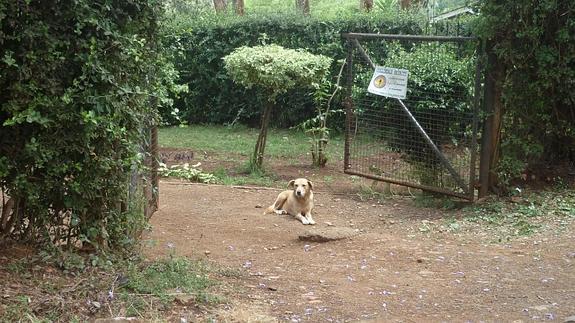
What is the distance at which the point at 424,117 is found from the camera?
9.66 m

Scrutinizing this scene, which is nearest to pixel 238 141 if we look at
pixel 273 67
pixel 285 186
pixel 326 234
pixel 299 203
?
pixel 285 186

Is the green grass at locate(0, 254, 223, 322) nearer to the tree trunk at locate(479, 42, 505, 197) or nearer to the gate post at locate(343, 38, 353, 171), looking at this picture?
the tree trunk at locate(479, 42, 505, 197)

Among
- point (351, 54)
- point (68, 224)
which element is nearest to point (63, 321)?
point (68, 224)

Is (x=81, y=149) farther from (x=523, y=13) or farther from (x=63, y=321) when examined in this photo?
(x=523, y=13)

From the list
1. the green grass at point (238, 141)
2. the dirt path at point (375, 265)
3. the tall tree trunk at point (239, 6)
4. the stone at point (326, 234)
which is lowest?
the dirt path at point (375, 265)

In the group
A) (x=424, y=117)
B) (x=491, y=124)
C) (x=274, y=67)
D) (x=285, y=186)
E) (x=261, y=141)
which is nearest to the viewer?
(x=491, y=124)

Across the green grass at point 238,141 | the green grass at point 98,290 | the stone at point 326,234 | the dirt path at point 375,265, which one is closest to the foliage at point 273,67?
the dirt path at point 375,265

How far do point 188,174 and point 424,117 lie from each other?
3.92 metres

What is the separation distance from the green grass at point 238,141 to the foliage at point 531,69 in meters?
5.27

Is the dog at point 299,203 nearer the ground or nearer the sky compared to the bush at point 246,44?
nearer the ground

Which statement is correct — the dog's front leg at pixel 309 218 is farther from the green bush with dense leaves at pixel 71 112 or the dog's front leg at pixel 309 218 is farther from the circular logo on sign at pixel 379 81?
the green bush with dense leaves at pixel 71 112

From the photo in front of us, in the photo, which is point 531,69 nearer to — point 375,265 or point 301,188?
point 301,188

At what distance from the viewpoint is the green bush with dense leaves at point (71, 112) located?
503 centimetres

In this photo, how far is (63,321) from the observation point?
4.71m
